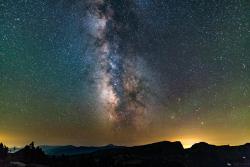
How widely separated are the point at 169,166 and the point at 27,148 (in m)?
59.4

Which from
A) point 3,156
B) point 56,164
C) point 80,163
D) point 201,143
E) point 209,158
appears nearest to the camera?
point 3,156

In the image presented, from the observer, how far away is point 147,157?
462 ft

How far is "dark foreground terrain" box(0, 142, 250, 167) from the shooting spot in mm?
84062

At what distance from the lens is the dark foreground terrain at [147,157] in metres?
84.1

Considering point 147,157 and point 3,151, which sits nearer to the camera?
point 3,151

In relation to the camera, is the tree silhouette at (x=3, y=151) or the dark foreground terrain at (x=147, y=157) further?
the dark foreground terrain at (x=147, y=157)

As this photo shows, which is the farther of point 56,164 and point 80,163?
point 80,163

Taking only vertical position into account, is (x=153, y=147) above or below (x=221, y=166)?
above

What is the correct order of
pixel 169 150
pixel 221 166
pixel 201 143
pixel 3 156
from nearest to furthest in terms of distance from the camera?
1. pixel 3 156
2. pixel 221 166
3. pixel 169 150
4. pixel 201 143

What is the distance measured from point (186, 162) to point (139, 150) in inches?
1233

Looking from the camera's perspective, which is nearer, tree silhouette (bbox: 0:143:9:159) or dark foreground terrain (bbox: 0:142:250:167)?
tree silhouette (bbox: 0:143:9:159)

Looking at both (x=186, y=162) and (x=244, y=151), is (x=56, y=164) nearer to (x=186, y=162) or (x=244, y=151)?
(x=186, y=162)

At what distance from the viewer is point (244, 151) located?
175375mm

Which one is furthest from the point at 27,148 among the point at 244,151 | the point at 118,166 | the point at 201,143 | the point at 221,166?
the point at 244,151
